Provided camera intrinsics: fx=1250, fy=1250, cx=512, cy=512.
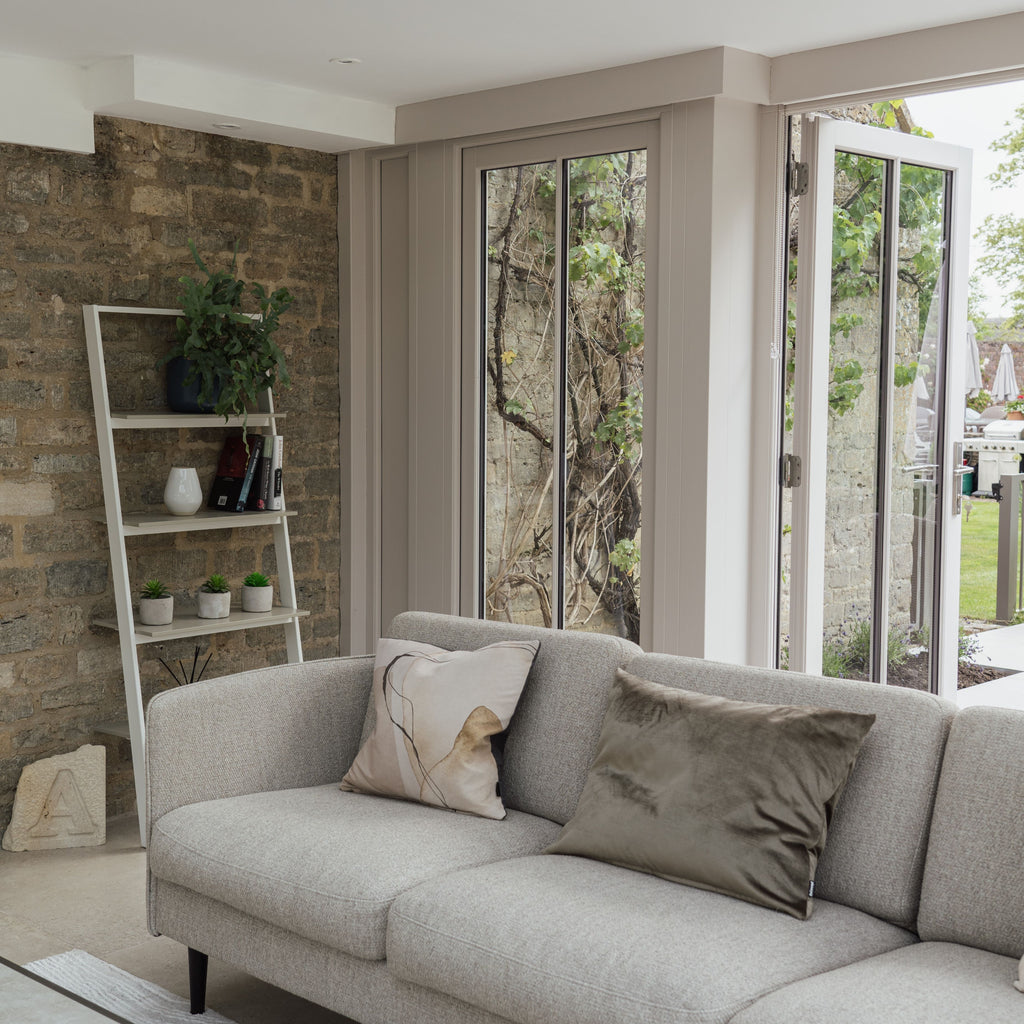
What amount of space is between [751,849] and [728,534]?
5.73 feet

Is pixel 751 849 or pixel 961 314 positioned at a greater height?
pixel 961 314

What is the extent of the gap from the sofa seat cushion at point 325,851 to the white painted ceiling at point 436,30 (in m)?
2.02

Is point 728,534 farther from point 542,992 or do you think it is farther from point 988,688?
point 542,992

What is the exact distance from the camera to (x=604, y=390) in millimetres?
4164

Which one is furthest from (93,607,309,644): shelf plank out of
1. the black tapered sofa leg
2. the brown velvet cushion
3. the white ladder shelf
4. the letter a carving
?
the brown velvet cushion

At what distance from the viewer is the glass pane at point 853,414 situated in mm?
3898

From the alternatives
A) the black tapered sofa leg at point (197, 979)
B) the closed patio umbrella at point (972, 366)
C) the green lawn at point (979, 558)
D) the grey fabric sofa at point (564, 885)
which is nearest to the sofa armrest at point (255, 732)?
the grey fabric sofa at point (564, 885)

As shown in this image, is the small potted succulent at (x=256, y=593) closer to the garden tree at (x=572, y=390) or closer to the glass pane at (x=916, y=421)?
the garden tree at (x=572, y=390)

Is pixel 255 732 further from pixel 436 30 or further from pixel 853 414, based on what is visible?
pixel 853 414

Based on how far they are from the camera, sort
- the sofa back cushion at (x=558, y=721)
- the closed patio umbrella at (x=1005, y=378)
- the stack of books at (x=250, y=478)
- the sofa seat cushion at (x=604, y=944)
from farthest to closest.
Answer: the stack of books at (x=250, y=478)
the closed patio umbrella at (x=1005, y=378)
the sofa back cushion at (x=558, y=721)
the sofa seat cushion at (x=604, y=944)

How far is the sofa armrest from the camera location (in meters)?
2.82

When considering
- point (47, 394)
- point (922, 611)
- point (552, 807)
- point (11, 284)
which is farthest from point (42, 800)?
point (922, 611)

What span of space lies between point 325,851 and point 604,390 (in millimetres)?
2103

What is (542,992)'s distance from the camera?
204cm
